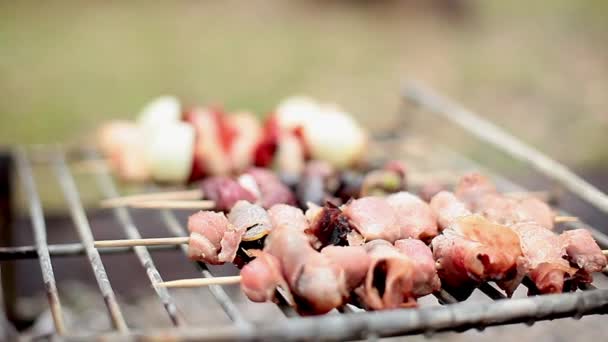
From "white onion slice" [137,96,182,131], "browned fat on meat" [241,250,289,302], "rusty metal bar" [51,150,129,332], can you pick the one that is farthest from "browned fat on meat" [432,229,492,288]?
"white onion slice" [137,96,182,131]

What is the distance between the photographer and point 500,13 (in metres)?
10.3

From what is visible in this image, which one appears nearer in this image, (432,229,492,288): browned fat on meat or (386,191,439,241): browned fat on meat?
(432,229,492,288): browned fat on meat

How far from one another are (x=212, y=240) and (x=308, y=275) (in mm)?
504

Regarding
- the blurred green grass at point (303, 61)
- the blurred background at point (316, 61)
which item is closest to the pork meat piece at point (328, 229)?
the blurred background at point (316, 61)

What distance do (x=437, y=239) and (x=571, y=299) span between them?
48cm

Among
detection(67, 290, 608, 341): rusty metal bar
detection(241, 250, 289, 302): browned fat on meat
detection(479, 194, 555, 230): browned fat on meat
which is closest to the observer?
detection(67, 290, 608, 341): rusty metal bar

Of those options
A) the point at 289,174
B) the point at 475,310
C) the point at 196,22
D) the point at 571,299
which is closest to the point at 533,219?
the point at 571,299

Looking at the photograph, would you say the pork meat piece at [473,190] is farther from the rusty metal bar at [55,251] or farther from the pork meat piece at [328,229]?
the rusty metal bar at [55,251]

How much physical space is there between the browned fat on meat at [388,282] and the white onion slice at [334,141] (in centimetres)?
175

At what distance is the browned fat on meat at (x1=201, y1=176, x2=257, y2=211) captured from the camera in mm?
3025

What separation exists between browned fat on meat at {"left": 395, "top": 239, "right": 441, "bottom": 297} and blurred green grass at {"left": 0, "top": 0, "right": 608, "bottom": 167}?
534 centimetres

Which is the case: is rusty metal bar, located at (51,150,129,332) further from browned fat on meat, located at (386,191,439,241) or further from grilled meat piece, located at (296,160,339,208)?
browned fat on meat, located at (386,191,439,241)

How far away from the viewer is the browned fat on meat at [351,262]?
7.43 ft

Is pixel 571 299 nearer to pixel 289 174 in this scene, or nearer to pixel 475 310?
pixel 475 310
